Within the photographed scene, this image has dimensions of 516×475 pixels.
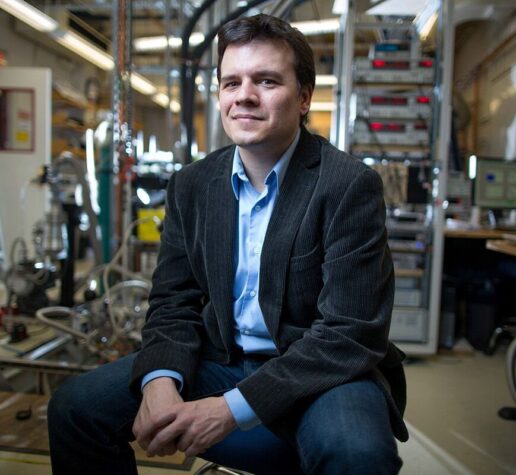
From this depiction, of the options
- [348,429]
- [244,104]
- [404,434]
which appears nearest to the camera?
[348,429]

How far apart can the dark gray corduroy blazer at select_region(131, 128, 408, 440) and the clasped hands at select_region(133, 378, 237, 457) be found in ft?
0.22

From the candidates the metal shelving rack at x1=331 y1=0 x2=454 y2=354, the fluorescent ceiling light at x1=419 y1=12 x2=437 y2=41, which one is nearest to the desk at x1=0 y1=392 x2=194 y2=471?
the metal shelving rack at x1=331 y1=0 x2=454 y2=354

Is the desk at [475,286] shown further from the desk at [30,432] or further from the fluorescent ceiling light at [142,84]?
the fluorescent ceiling light at [142,84]

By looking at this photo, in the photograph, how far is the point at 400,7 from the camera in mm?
3066

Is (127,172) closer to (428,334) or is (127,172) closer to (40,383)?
(40,383)

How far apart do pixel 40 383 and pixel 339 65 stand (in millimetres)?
2867

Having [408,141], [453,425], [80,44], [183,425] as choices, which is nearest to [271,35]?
[183,425]

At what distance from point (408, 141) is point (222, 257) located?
2.24 meters

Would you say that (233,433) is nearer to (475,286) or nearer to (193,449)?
(193,449)

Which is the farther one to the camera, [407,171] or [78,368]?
[407,171]

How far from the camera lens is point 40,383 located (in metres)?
2.12

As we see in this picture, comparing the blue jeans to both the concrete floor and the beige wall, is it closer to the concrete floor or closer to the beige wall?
the concrete floor

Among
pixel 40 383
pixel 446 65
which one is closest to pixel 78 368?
pixel 40 383

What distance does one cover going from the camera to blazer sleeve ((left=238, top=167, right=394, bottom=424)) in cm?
89
